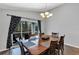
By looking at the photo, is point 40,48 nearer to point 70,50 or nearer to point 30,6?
point 70,50

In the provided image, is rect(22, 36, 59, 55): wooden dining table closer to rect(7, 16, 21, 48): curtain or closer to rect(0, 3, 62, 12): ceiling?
rect(7, 16, 21, 48): curtain

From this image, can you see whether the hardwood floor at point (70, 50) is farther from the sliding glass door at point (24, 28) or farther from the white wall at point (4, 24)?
the white wall at point (4, 24)

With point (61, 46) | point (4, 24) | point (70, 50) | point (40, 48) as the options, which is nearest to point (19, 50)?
point (40, 48)

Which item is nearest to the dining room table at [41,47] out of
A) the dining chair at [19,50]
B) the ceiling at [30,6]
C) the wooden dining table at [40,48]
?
the wooden dining table at [40,48]

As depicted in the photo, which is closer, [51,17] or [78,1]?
[78,1]

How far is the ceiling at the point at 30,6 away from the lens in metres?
1.66

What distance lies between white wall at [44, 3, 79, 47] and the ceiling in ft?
0.38

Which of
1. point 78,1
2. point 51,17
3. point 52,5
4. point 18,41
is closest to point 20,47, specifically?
point 18,41

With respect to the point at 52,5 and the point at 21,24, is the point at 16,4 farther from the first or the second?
the point at 52,5

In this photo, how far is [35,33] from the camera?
1.79m

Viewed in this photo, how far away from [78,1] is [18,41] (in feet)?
4.09

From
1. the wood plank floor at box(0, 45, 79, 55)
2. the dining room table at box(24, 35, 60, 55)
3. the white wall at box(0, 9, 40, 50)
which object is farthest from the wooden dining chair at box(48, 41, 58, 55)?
the white wall at box(0, 9, 40, 50)

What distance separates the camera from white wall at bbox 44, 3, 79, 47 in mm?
1712
